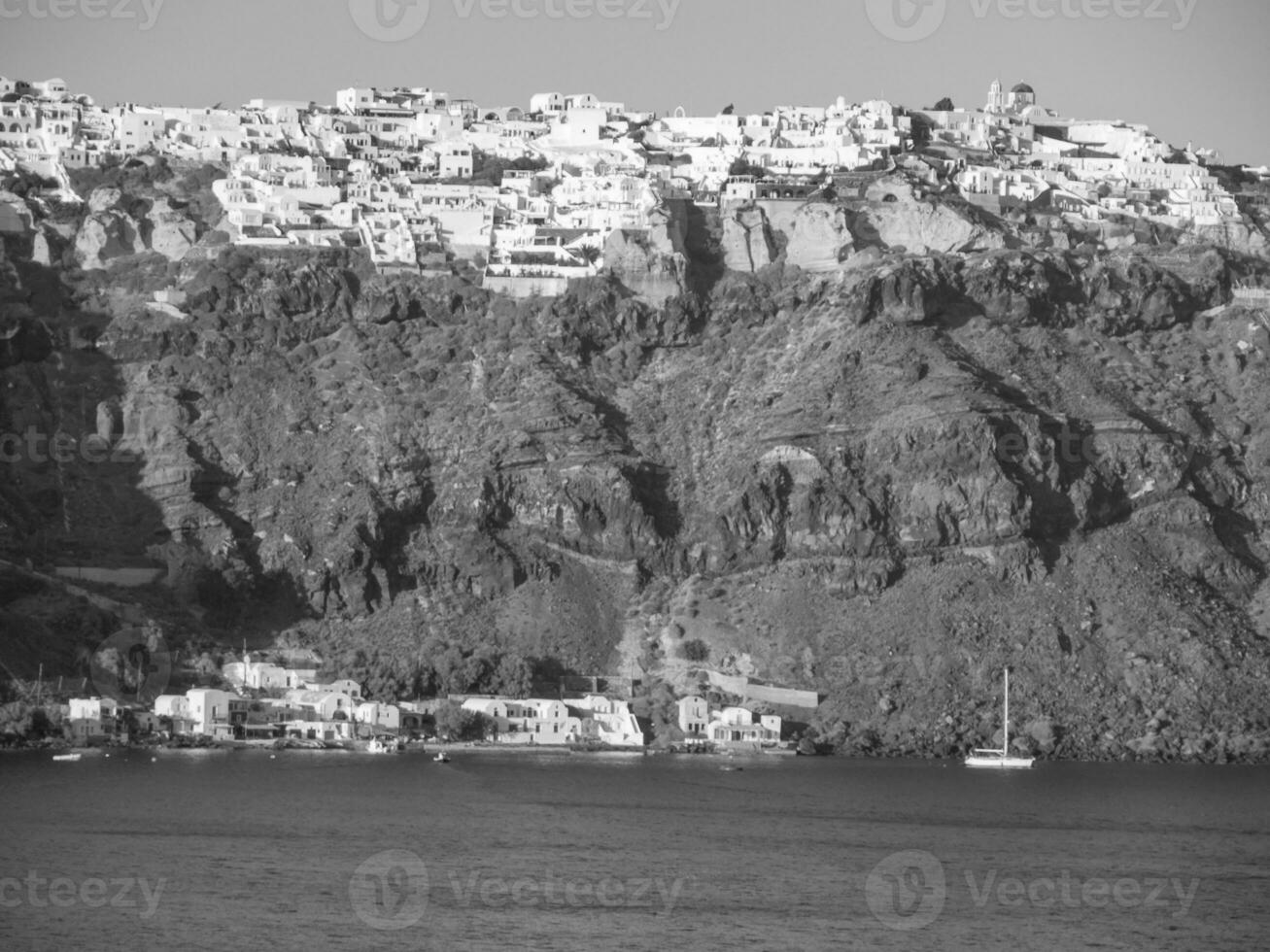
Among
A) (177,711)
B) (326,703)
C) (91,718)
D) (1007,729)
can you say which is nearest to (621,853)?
(1007,729)

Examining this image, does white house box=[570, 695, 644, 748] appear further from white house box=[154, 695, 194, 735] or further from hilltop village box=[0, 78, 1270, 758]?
white house box=[154, 695, 194, 735]

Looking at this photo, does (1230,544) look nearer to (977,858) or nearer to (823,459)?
(823,459)

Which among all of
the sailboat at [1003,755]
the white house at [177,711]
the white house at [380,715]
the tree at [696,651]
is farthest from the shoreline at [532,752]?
the tree at [696,651]

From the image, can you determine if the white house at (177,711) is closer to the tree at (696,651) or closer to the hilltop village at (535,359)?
the hilltop village at (535,359)

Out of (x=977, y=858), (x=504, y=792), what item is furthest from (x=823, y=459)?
(x=977, y=858)

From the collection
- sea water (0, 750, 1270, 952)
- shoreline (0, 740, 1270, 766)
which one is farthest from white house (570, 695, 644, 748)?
sea water (0, 750, 1270, 952)
